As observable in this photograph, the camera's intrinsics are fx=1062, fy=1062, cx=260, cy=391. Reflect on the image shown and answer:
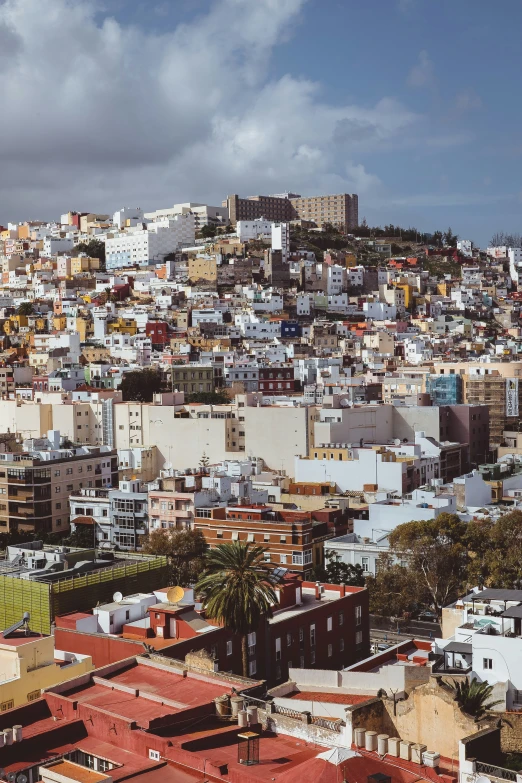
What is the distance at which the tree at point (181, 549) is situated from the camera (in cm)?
3044

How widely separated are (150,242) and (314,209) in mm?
25759

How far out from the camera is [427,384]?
56.2m

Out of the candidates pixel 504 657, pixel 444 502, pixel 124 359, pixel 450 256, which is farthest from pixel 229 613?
pixel 450 256

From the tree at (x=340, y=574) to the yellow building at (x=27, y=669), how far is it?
13613 mm

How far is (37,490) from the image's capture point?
39906 mm

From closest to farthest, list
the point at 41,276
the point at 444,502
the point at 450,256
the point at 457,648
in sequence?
the point at 457,648 < the point at 444,502 < the point at 41,276 < the point at 450,256

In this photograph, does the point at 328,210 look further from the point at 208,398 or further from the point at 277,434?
the point at 277,434

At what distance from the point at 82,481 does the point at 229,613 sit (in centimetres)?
2477

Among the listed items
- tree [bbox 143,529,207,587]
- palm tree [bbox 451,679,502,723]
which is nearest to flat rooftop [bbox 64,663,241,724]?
palm tree [bbox 451,679,502,723]

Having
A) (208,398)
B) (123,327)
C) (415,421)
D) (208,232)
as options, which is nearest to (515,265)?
(208,232)

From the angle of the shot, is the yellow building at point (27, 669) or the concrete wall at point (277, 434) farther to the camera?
the concrete wall at point (277, 434)

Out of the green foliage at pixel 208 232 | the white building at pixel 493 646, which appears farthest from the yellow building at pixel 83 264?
the white building at pixel 493 646

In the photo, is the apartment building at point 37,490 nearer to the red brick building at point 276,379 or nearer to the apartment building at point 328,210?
the red brick building at point 276,379

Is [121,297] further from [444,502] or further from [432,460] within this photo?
[444,502]
